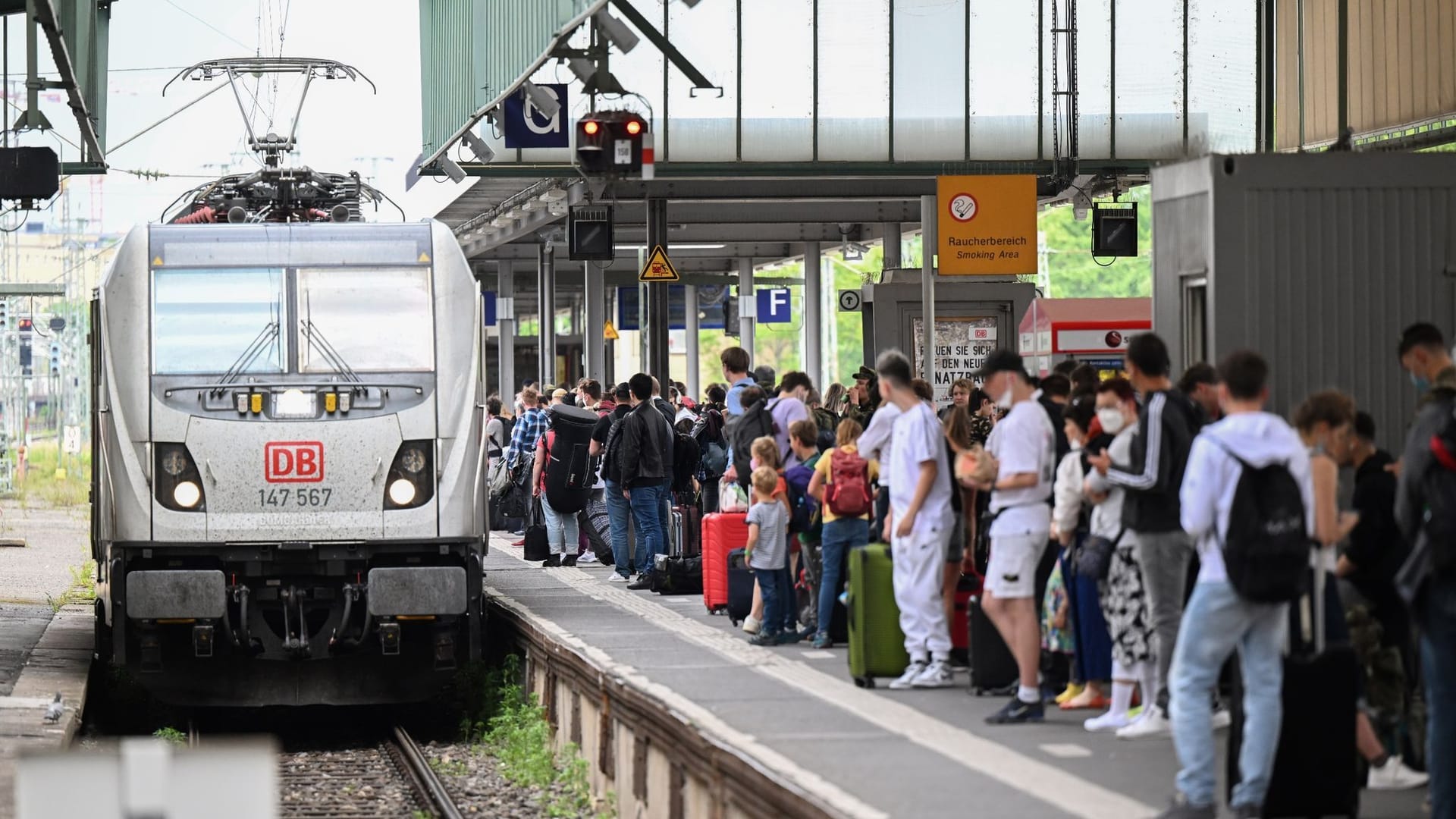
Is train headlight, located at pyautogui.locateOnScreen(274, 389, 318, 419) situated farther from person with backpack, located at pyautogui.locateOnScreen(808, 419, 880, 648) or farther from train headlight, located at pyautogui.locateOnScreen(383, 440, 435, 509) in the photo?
person with backpack, located at pyautogui.locateOnScreen(808, 419, 880, 648)

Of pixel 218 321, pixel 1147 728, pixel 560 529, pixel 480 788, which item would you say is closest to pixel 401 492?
pixel 218 321

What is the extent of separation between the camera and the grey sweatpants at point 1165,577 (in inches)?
360

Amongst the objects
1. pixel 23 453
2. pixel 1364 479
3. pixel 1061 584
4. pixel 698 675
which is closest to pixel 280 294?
pixel 698 675

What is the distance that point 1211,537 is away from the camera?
743cm

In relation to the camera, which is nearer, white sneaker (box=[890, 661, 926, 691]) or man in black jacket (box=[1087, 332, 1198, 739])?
man in black jacket (box=[1087, 332, 1198, 739])

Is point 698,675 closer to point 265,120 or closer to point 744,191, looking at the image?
point 265,120

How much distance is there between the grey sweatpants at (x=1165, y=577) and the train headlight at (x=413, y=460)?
564 cm

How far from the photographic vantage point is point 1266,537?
23.5 feet

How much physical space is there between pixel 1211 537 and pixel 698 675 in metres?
5.01

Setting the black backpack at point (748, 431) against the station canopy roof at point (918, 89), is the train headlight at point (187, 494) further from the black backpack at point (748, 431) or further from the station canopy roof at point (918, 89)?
the station canopy roof at point (918, 89)

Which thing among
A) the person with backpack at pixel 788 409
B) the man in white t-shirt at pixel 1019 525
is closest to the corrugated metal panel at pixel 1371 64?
the person with backpack at pixel 788 409

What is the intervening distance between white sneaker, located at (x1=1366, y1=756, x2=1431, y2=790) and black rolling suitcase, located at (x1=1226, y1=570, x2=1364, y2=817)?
3.06ft

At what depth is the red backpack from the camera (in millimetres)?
12445

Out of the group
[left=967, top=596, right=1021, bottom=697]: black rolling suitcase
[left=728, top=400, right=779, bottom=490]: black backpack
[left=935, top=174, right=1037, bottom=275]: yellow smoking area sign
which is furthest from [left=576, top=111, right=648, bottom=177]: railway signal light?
[left=967, top=596, right=1021, bottom=697]: black rolling suitcase
